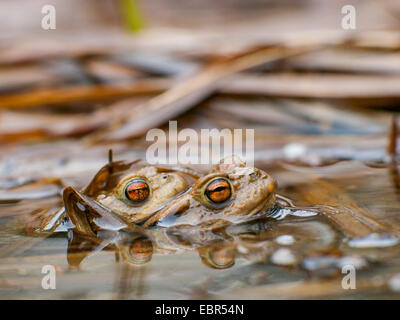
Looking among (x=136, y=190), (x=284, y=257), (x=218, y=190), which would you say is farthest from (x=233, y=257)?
(x=136, y=190)

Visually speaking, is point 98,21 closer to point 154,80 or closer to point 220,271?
point 154,80

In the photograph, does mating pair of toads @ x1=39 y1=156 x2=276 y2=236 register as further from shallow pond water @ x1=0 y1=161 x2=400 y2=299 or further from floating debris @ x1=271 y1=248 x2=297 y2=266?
floating debris @ x1=271 y1=248 x2=297 y2=266

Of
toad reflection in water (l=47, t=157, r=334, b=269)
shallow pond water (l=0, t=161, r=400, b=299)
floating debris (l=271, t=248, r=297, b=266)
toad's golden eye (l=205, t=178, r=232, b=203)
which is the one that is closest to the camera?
shallow pond water (l=0, t=161, r=400, b=299)

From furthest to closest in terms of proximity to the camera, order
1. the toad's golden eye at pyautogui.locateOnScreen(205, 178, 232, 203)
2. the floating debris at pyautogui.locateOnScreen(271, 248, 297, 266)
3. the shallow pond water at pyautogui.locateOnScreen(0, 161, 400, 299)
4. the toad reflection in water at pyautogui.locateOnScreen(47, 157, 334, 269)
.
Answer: the toad's golden eye at pyautogui.locateOnScreen(205, 178, 232, 203) → the toad reflection in water at pyautogui.locateOnScreen(47, 157, 334, 269) → the floating debris at pyautogui.locateOnScreen(271, 248, 297, 266) → the shallow pond water at pyautogui.locateOnScreen(0, 161, 400, 299)

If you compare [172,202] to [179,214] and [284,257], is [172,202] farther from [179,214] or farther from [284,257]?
[284,257]

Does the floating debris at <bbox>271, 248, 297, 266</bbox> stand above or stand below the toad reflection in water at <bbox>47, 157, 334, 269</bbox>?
below

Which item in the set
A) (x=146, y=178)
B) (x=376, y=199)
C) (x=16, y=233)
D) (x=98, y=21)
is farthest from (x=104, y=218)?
(x=98, y=21)

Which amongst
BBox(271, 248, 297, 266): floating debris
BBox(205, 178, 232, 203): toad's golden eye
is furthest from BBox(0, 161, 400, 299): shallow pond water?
BBox(205, 178, 232, 203): toad's golden eye

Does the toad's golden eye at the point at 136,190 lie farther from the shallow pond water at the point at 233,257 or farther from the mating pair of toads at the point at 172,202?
the shallow pond water at the point at 233,257

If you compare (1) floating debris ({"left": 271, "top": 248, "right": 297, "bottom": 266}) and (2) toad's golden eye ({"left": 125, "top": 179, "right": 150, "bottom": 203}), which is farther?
(2) toad's golden eye ({"left": 125, "top": 179, "right": 150, "bottom": 203})
